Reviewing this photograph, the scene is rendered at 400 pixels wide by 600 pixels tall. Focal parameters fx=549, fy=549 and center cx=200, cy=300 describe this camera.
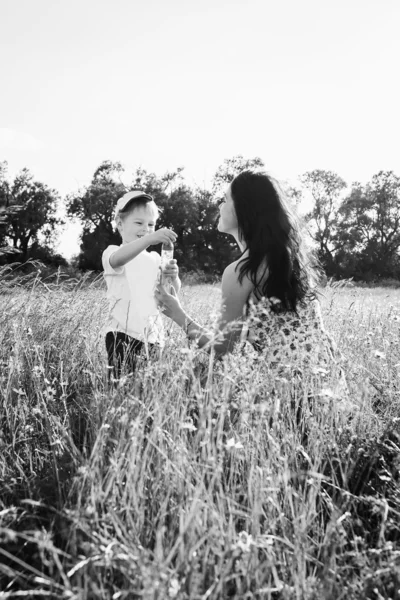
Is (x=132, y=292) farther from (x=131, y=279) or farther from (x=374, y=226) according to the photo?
(x=374, y=226)

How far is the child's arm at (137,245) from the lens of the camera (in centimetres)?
338

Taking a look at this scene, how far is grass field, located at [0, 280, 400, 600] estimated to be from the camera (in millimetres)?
1554

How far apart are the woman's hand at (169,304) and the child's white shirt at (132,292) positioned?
526 mm

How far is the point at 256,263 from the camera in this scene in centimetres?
327

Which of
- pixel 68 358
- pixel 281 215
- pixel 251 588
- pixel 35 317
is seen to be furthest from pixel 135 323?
pixel 251 588

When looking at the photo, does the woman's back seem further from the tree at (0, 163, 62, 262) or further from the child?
the tree at (0, 163, 62, 262)

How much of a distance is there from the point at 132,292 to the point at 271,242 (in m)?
1.25

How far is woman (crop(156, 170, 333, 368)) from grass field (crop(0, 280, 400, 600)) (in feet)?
1.19

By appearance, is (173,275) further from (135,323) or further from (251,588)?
(251,588)

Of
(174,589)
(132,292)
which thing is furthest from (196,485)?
(132,292)

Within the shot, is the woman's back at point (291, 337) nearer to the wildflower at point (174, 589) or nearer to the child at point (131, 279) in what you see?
the child at point (131, 279)

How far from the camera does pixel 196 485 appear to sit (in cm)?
192

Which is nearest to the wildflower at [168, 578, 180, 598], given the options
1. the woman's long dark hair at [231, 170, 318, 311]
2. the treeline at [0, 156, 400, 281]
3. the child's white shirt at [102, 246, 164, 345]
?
the woman's long dark hair at [231, 170, 318, 311]

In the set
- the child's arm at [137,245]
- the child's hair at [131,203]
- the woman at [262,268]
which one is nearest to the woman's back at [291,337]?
the woman at [262,268]
